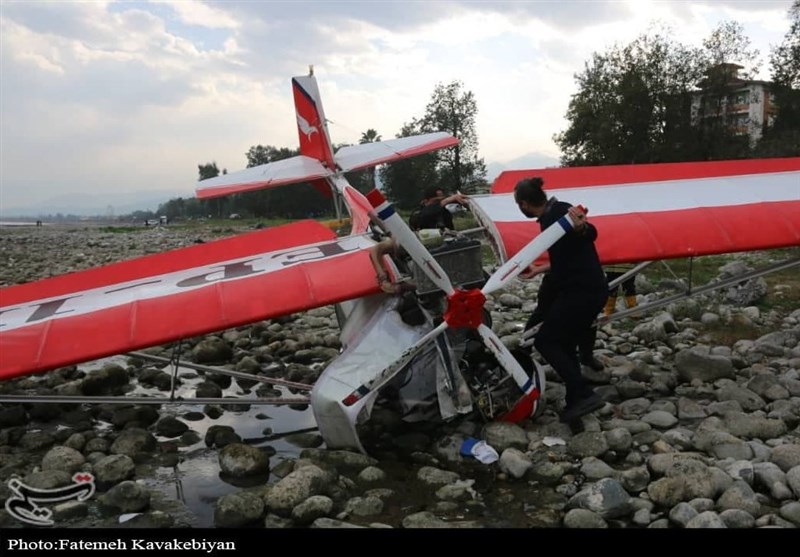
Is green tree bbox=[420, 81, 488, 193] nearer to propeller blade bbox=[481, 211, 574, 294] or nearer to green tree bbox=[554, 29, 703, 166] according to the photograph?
green tree bbox=[554, 29, 703, 166]

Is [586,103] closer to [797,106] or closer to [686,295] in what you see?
[797,106]

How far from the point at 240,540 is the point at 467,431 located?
2506 mm

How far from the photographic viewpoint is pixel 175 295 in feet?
19.0

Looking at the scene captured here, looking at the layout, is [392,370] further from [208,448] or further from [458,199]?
[458,199]

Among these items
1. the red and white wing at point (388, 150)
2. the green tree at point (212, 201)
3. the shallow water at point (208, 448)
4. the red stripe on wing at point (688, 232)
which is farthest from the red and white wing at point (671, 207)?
the green tree at point (212, 201)

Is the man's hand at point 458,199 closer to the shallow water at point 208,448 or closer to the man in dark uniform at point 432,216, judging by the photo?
the man in dark uniform at point 432,216

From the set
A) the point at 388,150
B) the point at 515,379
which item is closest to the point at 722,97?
the point at 388,150

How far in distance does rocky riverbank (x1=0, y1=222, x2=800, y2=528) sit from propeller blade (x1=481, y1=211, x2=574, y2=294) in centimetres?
125

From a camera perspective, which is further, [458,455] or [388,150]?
[388,150]

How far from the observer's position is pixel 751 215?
22.1 feet

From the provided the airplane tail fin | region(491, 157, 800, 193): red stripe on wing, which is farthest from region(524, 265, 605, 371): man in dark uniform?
the airplane tail fin

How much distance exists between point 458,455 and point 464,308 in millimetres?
1248

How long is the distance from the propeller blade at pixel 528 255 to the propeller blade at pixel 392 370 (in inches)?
23.1

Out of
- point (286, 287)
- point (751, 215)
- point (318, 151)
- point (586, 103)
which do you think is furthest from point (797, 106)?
point (286, 287)
